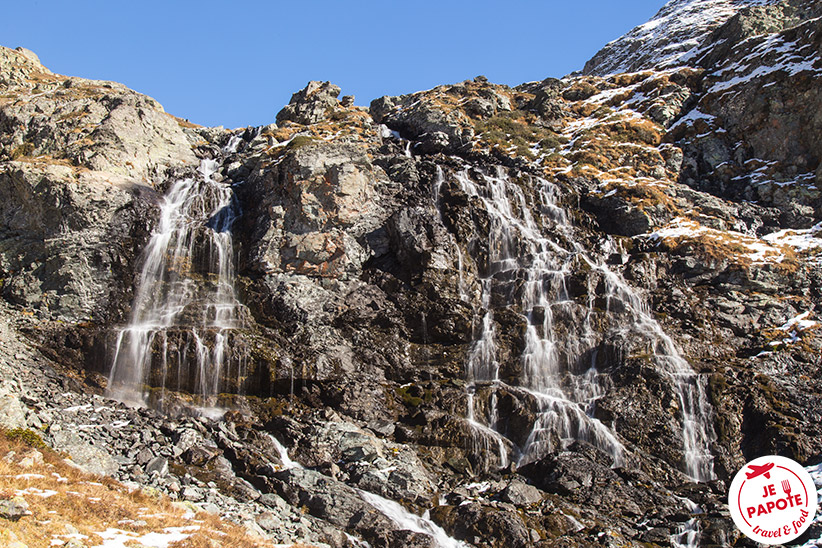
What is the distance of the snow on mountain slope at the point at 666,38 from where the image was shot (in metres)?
84.7

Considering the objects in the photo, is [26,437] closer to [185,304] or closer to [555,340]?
[185,304]

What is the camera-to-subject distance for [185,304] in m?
31.9

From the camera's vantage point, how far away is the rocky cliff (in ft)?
70.8

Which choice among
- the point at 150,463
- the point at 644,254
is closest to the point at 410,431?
the point at 150,463

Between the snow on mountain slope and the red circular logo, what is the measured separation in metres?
62.9

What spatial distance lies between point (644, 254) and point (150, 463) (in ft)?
106

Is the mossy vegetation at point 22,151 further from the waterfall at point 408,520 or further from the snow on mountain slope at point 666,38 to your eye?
the snow on mountain slope at point 666,38

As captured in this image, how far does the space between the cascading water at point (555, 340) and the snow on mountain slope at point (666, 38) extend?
163 ft

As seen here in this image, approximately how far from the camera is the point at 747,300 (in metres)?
34.7

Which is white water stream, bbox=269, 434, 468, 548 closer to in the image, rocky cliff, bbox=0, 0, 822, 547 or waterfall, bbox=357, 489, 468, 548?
waterfall, bbox=357, 489, 468, 548

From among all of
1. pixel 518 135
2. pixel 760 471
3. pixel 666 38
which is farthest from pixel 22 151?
pixel 666 38

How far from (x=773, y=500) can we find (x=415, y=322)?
18818 mm

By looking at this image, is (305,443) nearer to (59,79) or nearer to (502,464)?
(502,464)

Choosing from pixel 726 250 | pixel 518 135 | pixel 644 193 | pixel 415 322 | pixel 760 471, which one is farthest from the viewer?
pixel 518 135
